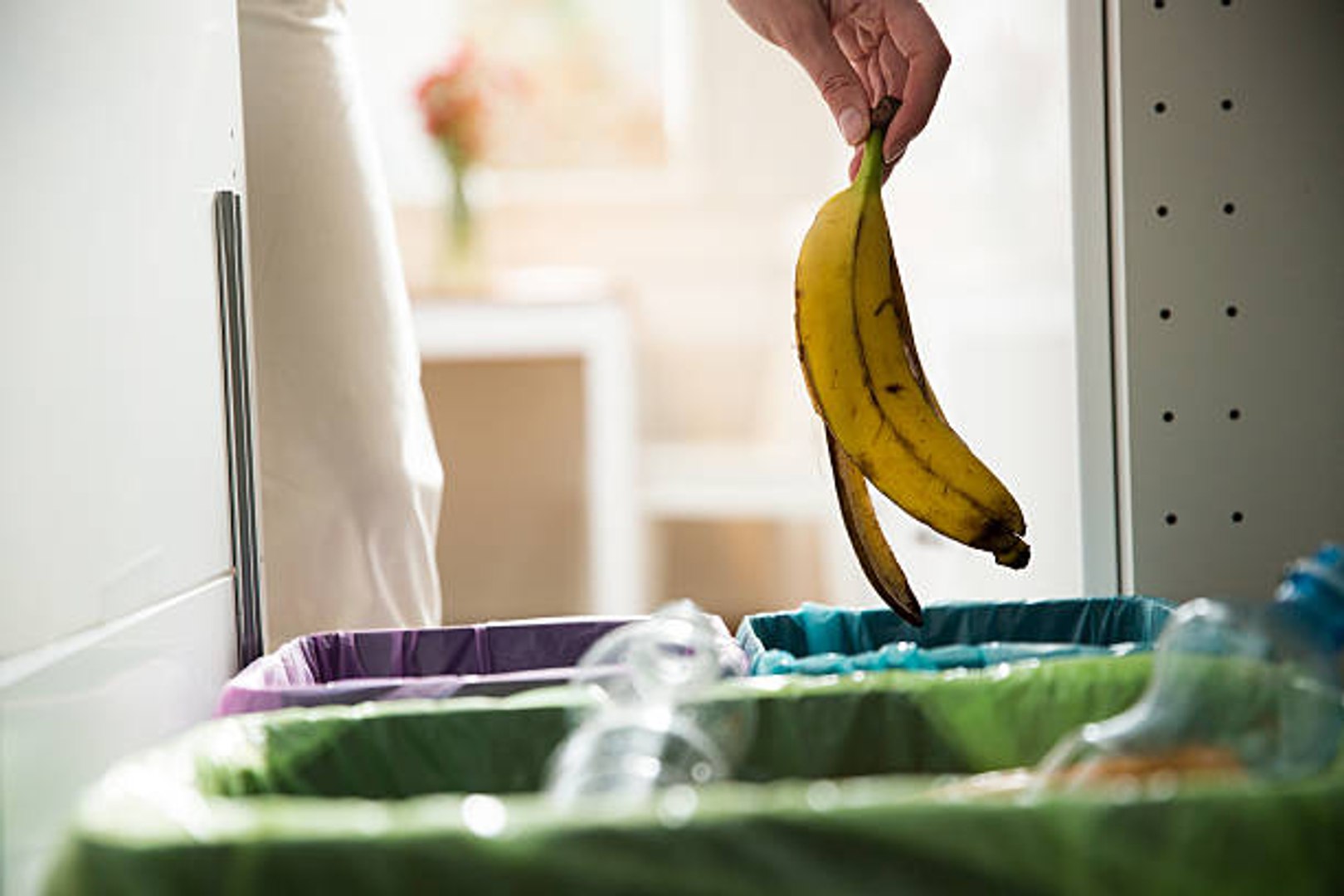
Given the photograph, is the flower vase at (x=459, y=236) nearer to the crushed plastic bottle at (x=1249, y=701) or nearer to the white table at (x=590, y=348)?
the white table at (x=590, y=348)

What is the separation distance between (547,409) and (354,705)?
335cm

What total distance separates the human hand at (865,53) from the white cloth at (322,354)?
1.22ft

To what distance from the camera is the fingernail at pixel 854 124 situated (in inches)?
39.3

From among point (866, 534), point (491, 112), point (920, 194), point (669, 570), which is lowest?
point (669, 570)

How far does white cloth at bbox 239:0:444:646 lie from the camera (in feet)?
4.33

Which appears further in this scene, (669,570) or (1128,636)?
(669,570)

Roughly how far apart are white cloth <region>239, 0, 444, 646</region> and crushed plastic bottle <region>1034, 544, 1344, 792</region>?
2.67ft

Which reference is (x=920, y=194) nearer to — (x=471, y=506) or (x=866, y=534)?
(x=866, y=534)

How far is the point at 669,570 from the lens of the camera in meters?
4.27

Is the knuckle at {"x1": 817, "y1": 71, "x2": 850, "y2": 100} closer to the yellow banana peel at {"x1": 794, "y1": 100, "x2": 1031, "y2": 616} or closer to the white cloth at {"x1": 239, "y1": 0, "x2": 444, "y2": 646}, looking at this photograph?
the yellow banana peel at {"x1": 794, "y1": 100, "x2": 1031, "y2": 616}

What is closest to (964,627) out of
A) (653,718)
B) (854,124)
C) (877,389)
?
(877,389)

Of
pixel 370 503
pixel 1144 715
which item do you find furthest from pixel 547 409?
pixel 1144 715

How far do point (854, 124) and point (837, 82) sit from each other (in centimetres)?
6

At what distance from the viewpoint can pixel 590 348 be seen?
3.36m
